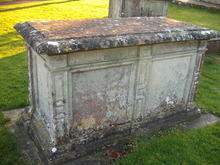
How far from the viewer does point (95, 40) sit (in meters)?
3.19

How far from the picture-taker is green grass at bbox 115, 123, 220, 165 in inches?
143

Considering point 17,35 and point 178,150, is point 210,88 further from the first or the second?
point 17,35

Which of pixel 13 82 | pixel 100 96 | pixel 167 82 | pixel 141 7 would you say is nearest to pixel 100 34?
pixel 100 96

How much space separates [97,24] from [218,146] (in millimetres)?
2769

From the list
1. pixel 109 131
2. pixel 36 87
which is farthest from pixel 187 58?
pixel 36 87

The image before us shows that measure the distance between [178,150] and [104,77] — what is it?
1.61 meters

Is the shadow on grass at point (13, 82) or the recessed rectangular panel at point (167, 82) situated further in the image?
the shadow on grass at point (13, 82)

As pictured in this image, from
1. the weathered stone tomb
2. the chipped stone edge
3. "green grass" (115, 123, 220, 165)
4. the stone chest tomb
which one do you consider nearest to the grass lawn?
"green grass" (115, 123, 220, 165)

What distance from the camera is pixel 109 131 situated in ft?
13.0

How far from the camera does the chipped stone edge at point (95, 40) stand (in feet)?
9.59

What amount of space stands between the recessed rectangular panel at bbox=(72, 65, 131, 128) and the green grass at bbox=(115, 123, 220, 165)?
617mm

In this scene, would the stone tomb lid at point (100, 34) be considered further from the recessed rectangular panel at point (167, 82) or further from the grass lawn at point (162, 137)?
the grass lawn at point (162, 137)

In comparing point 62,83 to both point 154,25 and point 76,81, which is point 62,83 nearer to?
point 76,81

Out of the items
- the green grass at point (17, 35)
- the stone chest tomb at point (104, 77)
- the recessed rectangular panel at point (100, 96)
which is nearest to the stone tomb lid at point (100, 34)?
the stone chest tomb at point (104, 77)
